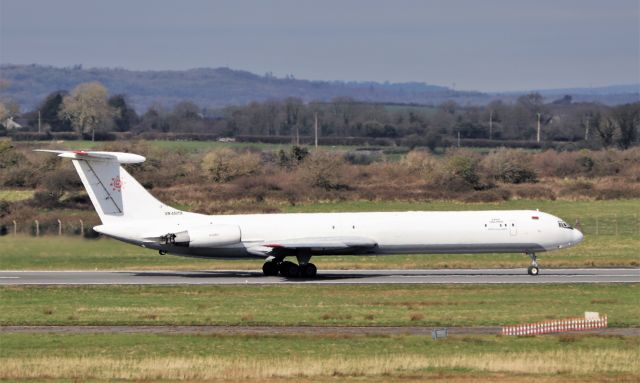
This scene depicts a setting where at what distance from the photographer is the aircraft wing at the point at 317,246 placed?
52031mm

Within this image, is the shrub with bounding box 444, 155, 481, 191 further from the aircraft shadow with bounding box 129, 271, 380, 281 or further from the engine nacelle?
the engine nacelle

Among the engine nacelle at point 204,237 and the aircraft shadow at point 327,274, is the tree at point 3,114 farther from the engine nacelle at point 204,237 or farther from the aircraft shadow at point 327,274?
the engine nacelle at point 204,237

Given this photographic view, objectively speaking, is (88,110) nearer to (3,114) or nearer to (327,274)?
(3,114)

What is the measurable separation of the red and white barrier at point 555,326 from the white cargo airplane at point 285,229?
1652 cm

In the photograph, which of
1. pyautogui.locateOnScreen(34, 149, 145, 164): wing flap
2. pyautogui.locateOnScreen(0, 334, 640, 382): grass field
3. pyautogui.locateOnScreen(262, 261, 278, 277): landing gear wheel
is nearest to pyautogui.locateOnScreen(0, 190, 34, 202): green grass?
pyautogui.locateOnScreen(34, 149, 145, 164): wing flap

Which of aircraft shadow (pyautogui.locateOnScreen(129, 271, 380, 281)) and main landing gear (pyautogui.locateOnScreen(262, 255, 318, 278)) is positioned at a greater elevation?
main landing gear (pyautogui.locateOnScreen(262, 255, 318, 278))

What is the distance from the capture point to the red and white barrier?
3419 cm

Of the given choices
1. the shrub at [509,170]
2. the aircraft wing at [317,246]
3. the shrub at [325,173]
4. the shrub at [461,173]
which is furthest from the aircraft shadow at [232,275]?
the shrub at [509,170]

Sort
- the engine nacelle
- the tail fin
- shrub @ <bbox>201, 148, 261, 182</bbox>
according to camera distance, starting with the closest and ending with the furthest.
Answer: the engine nacelle, the tail fin, shrub @ <bbox>201, 148, 261, 182</bbox>

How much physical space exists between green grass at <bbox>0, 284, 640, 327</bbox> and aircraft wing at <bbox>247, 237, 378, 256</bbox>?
3430 millimetres

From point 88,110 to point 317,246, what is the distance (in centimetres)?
11420

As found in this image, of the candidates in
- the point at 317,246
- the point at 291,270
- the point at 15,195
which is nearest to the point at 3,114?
the point at 15,195

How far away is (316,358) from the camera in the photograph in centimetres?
3034

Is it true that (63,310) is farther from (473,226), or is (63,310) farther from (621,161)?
(621,161)
